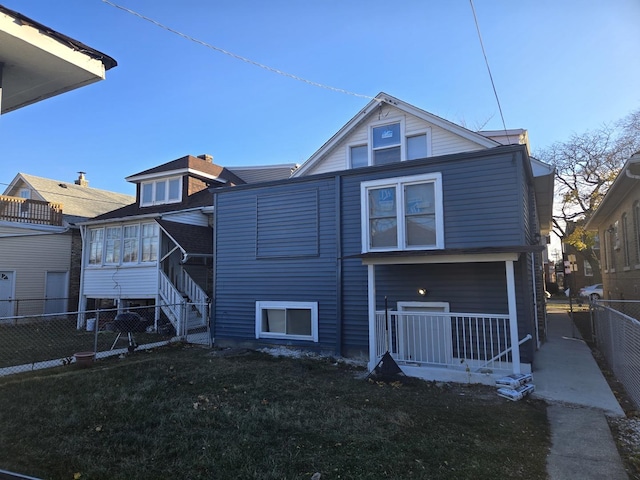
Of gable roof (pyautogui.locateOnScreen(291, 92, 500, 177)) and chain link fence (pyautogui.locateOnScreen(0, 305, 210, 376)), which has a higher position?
gable roof (pyautogui.locateOnScreen(291, 92, 500, 177))

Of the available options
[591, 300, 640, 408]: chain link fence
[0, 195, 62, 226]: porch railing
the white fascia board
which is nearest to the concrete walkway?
[591, 300, 640, 408]: chain link fence

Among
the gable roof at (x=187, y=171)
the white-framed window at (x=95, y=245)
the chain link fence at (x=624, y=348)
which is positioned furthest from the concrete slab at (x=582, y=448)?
the white-framed window at (x=95, y=245)

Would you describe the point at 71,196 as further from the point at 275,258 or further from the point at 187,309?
the point at 275,258

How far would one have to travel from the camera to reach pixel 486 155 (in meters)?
7.82

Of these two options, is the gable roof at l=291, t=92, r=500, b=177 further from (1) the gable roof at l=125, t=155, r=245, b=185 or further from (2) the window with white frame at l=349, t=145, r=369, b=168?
(1) the gable roof at l=125, t=155, r=245, b=185

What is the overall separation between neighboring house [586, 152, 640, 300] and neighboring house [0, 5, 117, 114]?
10.1 meters

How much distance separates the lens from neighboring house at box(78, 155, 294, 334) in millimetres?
14312

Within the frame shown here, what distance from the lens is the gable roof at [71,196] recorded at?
23.5 m

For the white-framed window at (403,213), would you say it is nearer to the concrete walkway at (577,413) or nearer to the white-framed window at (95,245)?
the concrete walkway at (577,413)

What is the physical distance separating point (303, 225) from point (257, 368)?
3730mm

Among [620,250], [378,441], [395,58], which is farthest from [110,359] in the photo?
[620,250]

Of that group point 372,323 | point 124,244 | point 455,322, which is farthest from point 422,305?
point 124,244

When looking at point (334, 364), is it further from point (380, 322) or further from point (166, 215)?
point (166, 215)

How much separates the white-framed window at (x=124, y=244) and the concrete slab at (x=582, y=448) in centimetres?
1377
